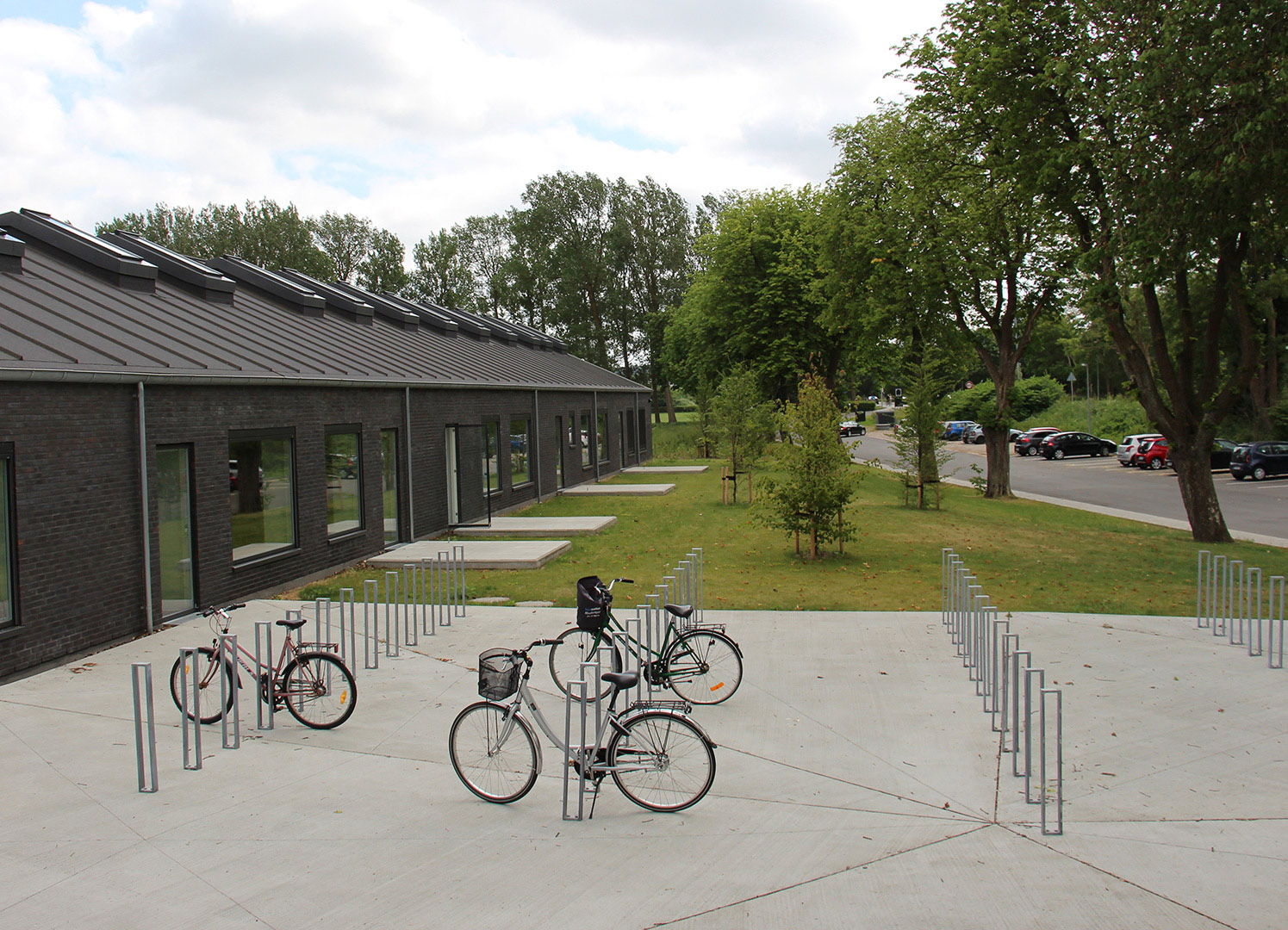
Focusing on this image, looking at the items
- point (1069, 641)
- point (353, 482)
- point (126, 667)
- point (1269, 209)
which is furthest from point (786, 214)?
point (126, 667)

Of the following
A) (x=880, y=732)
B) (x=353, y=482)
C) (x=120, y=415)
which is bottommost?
(x=880, y=732)

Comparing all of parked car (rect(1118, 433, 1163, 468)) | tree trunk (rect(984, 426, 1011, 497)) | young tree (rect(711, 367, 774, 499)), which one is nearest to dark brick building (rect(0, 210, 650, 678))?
young tree (rect(711, 367, 774, 499))

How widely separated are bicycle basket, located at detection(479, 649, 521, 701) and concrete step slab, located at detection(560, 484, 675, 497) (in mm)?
22151

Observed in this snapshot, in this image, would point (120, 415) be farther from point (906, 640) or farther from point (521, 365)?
point (521, 365)

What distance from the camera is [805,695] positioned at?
334 inches

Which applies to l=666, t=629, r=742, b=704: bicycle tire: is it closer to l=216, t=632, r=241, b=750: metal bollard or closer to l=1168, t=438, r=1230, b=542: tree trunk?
l=216, t=632, r=241, b=750: metal bollard

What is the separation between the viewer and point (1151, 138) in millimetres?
15773

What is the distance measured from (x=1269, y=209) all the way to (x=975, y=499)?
1415cm

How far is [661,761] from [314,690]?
3.25 m

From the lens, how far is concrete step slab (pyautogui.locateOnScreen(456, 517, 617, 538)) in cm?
1964

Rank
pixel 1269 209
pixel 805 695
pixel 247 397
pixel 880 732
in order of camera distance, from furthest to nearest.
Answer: pixel 1269 209 → pixel 247 397 → pixel 805 695 → pixel 880 732

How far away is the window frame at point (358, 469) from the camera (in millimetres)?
15180

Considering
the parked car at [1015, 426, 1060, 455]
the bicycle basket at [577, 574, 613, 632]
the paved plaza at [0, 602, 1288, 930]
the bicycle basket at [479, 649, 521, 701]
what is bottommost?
the paved plaza at [0, 602, 1288, 930]

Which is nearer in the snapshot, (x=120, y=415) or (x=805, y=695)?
(x=805, y=695)
